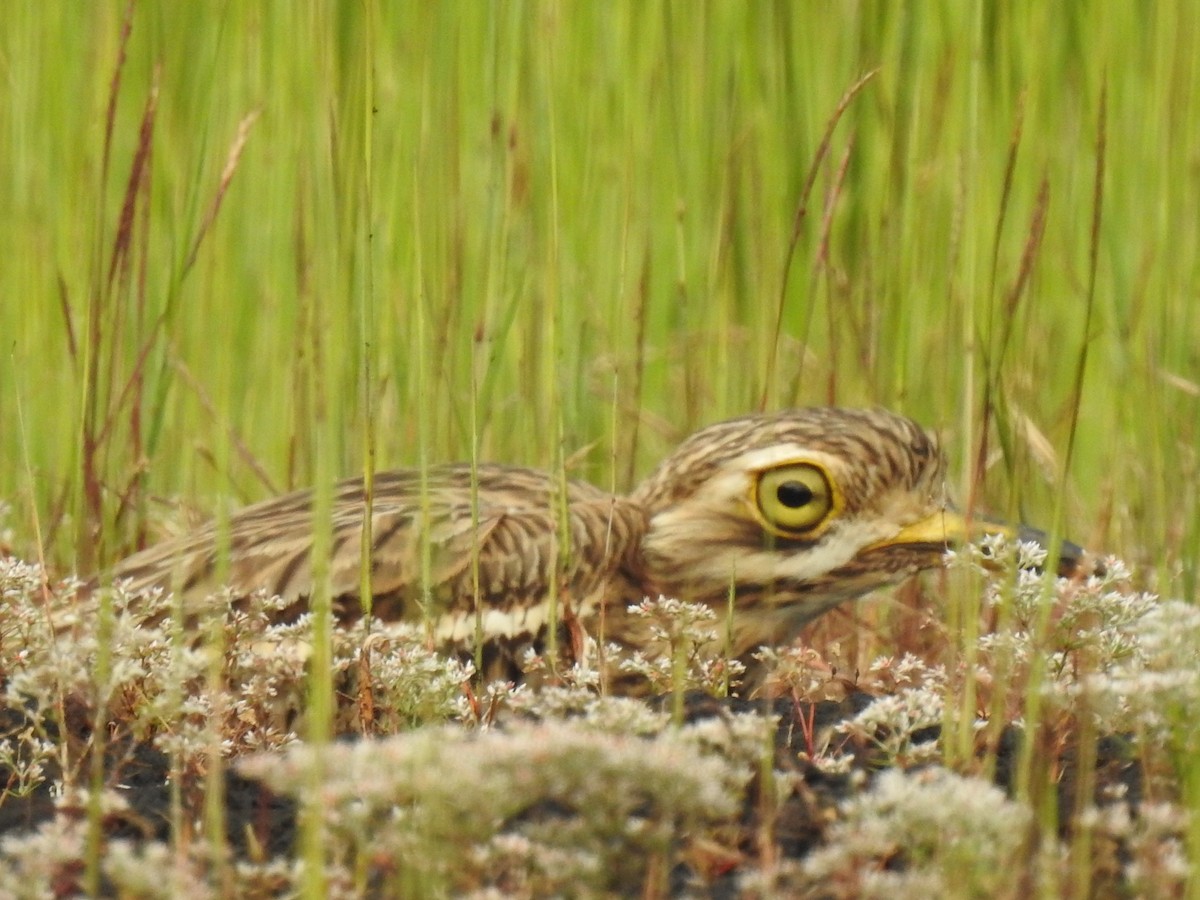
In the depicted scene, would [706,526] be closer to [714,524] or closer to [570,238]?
[714,524]

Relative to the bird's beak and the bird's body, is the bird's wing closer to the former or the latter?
the bird's body

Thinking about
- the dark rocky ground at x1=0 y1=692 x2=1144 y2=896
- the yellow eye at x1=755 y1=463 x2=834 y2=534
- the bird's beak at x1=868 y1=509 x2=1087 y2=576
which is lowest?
the dark rocky ground at x1=0 y1=692 x2=1144 y2=896

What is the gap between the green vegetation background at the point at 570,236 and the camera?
140 inches

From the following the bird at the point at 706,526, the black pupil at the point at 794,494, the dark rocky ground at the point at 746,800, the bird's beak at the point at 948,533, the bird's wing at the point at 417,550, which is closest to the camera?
the dark rocky ground at the point at 746,800

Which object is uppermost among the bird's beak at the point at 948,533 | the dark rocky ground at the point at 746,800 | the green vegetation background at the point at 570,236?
the green vegetation background at the point at 570,236

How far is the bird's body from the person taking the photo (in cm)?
348

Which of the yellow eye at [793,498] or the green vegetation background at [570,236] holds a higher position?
the green vegetation background at [570,236]

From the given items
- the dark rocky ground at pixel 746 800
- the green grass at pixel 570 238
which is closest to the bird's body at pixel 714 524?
the green grass at pixel 570 238

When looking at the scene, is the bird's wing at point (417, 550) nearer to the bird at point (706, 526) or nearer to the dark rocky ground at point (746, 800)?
the bird at point (706, 526)

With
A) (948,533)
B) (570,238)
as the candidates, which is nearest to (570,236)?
(570,238)

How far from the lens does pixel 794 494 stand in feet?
12.2

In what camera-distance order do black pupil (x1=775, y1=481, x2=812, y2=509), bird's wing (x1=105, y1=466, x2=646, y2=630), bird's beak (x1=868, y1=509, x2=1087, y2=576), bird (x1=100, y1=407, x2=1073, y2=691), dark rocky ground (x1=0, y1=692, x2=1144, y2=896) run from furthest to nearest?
black pupil (x1=775, y1=481, x2=812, y2=509), bird's beak (x1=868, y1=509, x2=1087, y2=576), bird (x1=100, y1=407, x2=1073, y2=691), bird's wing (x1=105, y1=466, x2=646, y2=630), dark rocky ground (x1=0, y1=692, x2=1144, y2=896)

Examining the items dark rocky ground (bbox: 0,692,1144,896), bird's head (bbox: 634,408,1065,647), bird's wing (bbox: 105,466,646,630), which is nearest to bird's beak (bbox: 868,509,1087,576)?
bird's head (bbox: 634,408,1065,647)

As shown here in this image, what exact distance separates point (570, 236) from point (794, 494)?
1323 millimetres
